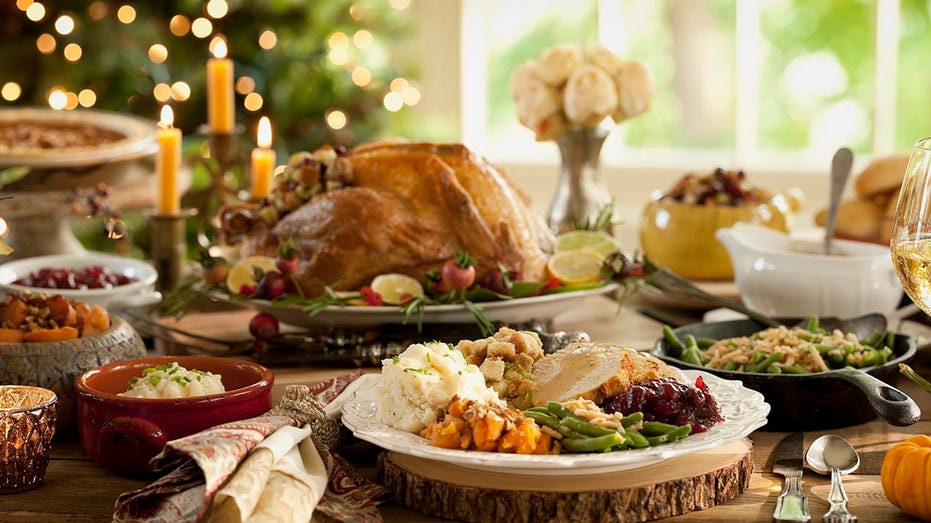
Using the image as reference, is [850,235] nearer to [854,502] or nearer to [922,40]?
[854,502]

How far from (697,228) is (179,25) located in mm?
3395

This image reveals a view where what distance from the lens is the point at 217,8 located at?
18.6 feet

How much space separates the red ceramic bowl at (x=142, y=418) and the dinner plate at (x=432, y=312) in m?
0.61

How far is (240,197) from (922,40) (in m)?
4.37

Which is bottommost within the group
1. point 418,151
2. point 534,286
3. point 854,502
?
point 854,502

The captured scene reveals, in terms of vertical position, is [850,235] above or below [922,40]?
below

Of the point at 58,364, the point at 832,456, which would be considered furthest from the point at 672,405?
the point at 58,364

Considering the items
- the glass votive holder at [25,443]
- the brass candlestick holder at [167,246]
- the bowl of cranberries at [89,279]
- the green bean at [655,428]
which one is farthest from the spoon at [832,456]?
the brass candlestick holder at [167,246]

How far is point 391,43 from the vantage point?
6344 mm

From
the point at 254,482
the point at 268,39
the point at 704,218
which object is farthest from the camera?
the point at 268,39

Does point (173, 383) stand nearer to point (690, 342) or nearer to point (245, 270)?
point (245, 270)

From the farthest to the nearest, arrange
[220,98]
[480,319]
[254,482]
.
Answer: [220,98] < [480,319] < [254,482]

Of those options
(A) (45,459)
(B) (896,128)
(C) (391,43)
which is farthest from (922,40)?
(A) (45,459)

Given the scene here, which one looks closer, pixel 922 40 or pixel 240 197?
pixel 240 197
